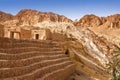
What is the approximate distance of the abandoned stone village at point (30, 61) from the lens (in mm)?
10758

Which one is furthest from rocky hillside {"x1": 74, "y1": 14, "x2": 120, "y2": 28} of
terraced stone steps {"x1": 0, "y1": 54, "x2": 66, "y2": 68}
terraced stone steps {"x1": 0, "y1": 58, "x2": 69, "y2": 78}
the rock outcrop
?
terraced stone steps {"x1": 0, "y1": 58, "x2": 69, "y2": 78}

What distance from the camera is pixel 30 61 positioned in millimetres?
12742

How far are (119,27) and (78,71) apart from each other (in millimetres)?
58261

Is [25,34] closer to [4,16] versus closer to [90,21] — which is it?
[4,16]

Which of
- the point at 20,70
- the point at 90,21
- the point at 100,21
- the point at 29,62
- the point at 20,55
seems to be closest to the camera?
the point at 20,70

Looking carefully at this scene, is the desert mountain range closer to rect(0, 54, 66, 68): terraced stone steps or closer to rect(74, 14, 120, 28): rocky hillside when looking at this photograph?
rect(74, 14, 120, 28): rocky hillside

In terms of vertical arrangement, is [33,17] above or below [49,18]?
above

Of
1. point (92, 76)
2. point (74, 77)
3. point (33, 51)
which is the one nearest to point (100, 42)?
point (92, 76)

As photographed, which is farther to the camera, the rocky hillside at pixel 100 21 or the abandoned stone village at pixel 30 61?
the rocky hillside at pixel 100 21

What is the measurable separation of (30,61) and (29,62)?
0.48 feet

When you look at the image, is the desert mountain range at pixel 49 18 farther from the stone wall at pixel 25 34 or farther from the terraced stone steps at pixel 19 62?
the terraced stone steps at pixel 19 62

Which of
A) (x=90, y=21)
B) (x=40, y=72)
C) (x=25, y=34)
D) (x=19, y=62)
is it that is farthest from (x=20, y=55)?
(x=90, y=21)

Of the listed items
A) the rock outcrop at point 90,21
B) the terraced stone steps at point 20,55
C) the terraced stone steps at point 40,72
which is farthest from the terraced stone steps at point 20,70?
the rock outcrop at point 90,21

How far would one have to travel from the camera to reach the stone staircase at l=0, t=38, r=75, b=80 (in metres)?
10.7
